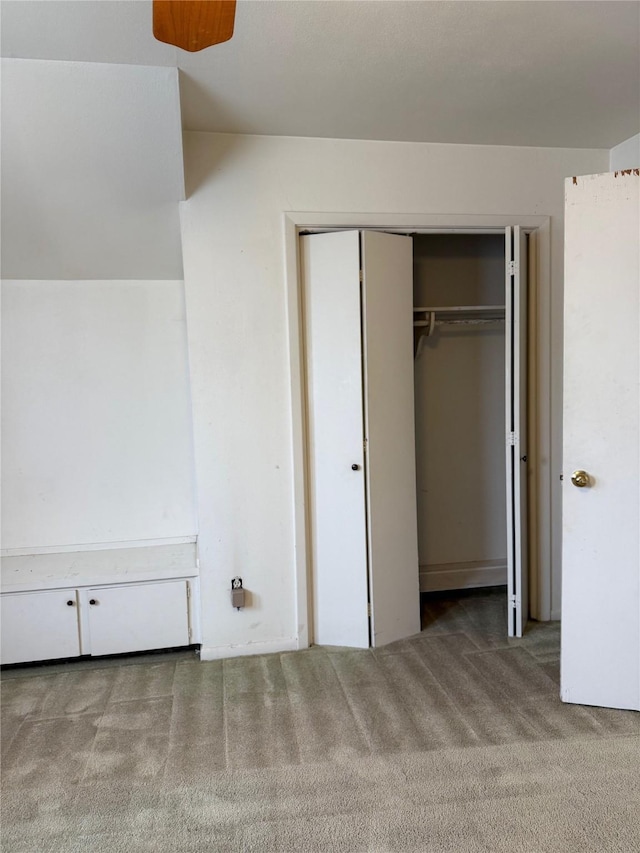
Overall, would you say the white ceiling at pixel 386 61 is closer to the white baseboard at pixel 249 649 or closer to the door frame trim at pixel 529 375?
the door frame trim at pixel 529 375

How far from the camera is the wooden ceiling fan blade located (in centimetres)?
171

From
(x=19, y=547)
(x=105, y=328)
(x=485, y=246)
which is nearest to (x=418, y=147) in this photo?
(x=485, y=246)

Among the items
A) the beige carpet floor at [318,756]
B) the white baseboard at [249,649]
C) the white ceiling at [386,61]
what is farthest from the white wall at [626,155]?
the white baseboard at [249,649]

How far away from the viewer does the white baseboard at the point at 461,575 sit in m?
3.59

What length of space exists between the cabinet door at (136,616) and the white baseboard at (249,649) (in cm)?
15

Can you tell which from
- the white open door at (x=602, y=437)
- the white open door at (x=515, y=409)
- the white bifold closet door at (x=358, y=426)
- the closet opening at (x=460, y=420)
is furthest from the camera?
the closet opening at (x=460, y=420)

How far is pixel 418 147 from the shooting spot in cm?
281

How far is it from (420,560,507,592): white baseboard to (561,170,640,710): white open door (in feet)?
Result: 4.29

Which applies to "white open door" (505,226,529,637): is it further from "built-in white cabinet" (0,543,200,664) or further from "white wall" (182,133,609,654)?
"built-in white cabinet" (0,543,200,664)

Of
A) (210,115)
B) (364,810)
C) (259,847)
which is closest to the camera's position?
(259,847)

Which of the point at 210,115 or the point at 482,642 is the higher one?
the point at 210,115

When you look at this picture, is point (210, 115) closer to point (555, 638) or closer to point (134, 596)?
point (134, 596)

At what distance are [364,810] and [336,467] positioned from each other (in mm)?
1463

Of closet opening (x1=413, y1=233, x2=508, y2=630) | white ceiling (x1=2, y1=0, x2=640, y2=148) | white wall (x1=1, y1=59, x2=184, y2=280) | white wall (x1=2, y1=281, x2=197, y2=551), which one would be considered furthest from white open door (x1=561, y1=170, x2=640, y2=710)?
white wall (x1=2, y1=281, x2=197, y2=551)
